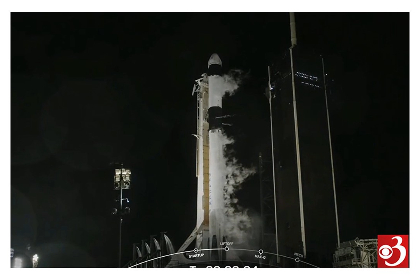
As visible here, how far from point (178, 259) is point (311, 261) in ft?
7.28

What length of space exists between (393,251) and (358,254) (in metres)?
1.20

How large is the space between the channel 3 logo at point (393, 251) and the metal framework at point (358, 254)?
2.23ft

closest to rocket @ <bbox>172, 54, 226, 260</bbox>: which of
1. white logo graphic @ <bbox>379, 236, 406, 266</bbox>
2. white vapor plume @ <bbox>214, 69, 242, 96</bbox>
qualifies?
white vapor plume @ <bbox>214, 69, 242, 96</bbox>

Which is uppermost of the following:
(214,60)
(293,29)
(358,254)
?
(293,29)

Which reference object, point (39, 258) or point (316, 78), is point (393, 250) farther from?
point (39, 258)

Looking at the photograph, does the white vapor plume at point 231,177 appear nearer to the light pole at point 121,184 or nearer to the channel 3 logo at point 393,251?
A: the light pole at point 121,184

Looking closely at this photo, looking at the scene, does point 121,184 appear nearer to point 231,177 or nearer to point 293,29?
point 231,177

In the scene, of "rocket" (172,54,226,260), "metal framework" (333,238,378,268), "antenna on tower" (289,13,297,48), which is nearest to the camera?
"metal framework" (333,238,378,268)

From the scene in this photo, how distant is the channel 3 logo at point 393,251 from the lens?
19.9 feet

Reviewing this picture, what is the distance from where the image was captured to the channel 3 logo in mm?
6059

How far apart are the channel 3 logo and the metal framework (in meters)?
0.68

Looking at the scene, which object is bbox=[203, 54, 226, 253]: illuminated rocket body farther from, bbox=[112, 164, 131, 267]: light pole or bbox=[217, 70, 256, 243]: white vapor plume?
bbox=[112, 164, 131, 267]: light pole

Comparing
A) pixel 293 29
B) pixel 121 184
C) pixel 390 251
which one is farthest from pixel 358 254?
pixel 121 184

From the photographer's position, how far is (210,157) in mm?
9469
